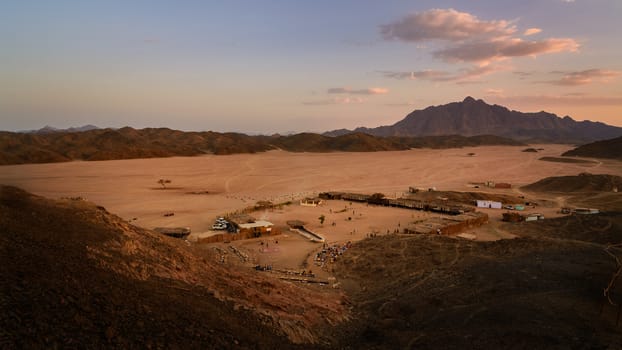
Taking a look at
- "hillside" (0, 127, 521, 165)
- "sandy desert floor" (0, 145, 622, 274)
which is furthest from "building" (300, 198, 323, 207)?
"hillside" (0, 127, 521, 165)

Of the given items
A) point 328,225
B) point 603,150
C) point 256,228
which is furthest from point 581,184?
point 603,150

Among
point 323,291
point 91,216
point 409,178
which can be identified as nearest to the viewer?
point 91,216

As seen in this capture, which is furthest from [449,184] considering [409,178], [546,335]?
[546,335]

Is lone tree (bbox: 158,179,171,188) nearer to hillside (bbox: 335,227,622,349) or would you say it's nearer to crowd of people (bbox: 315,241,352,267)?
crowd of people (bbox: 315,241,352,267)

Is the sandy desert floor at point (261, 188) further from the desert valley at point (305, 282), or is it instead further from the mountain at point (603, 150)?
the mountain at point (603, 150)

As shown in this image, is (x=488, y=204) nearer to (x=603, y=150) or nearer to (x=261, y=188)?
(x=261, y=188)

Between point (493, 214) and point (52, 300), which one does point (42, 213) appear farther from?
point (493, 214)
